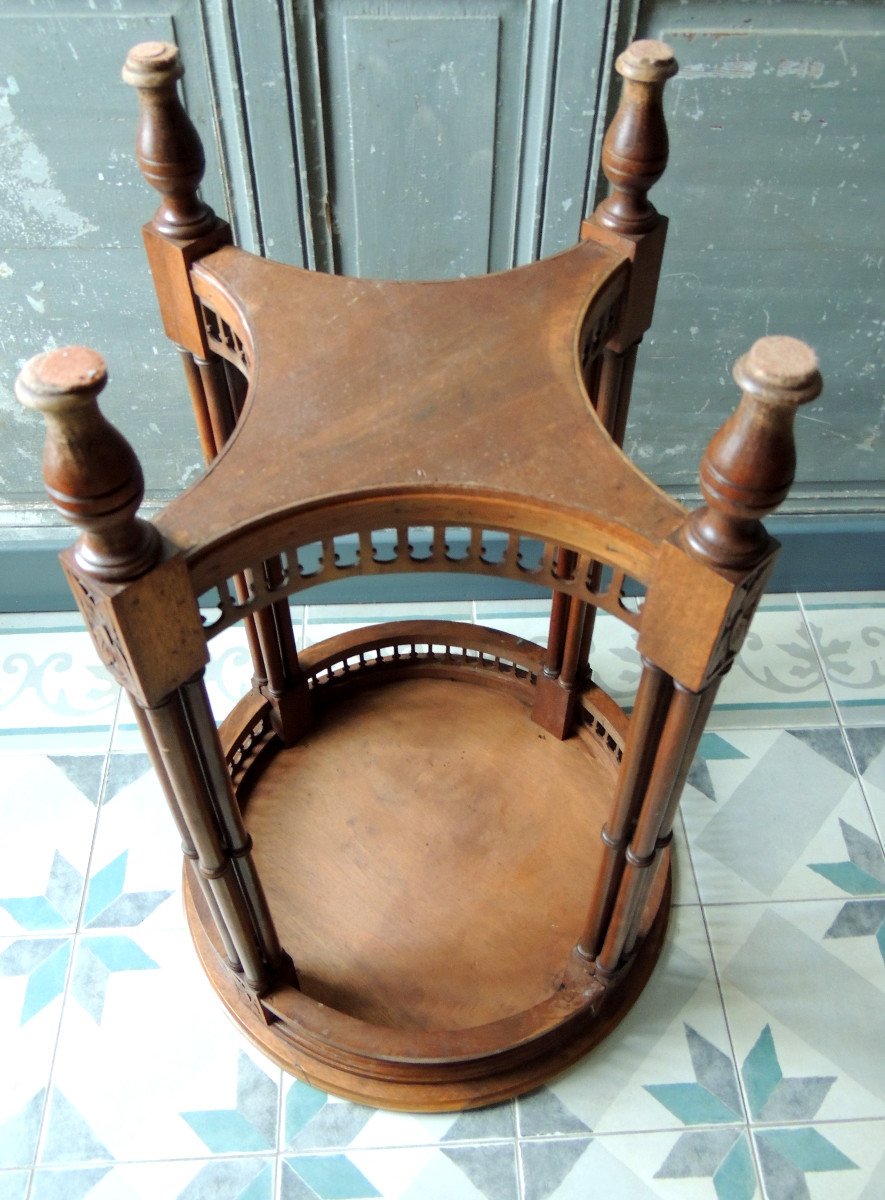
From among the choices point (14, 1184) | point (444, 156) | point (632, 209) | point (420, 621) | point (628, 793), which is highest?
point (632, 209)

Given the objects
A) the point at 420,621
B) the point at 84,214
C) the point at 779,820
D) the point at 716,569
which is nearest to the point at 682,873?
the point at 779,820

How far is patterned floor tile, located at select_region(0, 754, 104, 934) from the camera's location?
142cm

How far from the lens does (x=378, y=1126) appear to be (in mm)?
1234

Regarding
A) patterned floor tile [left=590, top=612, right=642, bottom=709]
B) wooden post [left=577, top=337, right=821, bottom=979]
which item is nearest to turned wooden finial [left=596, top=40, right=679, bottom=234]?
wooden post [left=577, top=337, right=821, bottom=979]

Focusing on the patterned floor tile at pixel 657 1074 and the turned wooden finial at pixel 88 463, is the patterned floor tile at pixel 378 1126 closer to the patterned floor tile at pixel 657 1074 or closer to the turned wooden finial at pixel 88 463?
the patterned floor tile at pixel 657 1074

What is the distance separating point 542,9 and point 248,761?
102cm

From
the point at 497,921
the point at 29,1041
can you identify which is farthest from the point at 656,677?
the point at 29,1041

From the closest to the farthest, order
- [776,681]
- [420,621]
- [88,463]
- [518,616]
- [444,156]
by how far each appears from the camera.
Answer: [88,463] → [444,156] → [420,621] → [776,681] → [518,616]

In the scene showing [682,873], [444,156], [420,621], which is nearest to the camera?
[444,156]

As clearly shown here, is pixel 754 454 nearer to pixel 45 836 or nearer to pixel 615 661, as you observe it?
pixel 615 661

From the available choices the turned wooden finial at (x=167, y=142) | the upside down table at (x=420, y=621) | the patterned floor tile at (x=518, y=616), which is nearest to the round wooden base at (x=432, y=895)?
the upside down table at (x=420, y=621)

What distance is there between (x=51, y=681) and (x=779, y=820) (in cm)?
115

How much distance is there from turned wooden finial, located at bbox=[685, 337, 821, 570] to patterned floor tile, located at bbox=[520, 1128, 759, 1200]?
82 cm

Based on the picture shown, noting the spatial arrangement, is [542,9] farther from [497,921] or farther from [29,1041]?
[29,1041]
